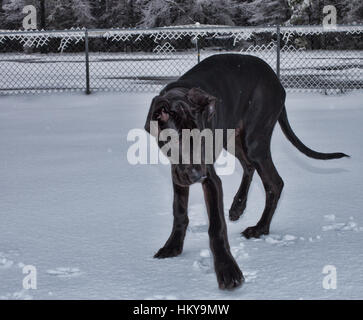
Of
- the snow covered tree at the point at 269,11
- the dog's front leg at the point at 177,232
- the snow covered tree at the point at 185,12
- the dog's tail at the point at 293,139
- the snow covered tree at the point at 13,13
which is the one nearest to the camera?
the dog's front leg at the point at 177,232

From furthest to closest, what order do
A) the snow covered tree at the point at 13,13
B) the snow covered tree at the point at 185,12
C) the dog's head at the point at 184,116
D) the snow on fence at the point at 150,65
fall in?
1. the snow covered tree at the point at 13,13
2. the snow covered tree at the point at 185,12
3. the snow on fence at the point at 150,65
4. the dog's head at the point at 184,116

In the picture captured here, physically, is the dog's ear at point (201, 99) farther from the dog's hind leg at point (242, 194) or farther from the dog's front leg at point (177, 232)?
the dog's hind leg at point (242, 194)

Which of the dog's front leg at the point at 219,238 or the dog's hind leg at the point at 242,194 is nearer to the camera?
the dog's front leg at the point at 219,238

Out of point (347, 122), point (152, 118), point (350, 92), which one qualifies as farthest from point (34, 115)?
point (152, 118)

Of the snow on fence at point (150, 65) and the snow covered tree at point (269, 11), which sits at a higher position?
the snow covered tree at point (269, 11)

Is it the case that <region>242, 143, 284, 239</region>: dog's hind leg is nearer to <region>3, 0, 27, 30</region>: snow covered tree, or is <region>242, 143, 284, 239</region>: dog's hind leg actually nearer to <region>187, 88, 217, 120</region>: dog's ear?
<region>187, 88, 217, 120</region>: dog's ear

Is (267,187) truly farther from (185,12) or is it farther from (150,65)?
(185,12)

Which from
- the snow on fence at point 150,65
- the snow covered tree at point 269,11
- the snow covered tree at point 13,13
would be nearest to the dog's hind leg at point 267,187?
the snow on fence at point 150,65

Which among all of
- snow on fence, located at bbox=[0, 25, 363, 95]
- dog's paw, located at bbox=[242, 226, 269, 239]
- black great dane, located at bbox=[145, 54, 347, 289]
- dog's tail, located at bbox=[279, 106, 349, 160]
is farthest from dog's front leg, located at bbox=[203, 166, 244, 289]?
snow on fence, located at bbox=[0, 25, 363, 95]

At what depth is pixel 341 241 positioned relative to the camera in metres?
3.03

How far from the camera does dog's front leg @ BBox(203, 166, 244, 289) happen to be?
7.93 ft

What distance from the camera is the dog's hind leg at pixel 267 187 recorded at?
10.2 feet

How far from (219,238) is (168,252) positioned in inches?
18.0

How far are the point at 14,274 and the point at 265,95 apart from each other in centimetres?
167
